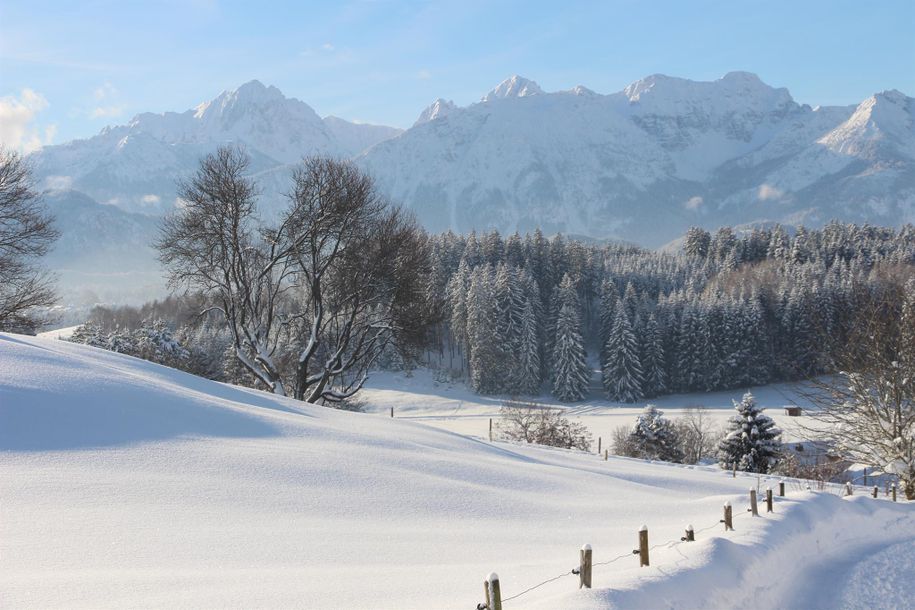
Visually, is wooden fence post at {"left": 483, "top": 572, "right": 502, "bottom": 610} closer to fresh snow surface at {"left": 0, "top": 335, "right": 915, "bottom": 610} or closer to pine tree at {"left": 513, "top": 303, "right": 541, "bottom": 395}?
fresh snow surface at {"left": 0, "top": 335, "right": 915, "bottom": 610}

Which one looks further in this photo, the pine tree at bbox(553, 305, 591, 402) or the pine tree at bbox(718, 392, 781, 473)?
the pine tree at bbox(553, 305, 591, 402)

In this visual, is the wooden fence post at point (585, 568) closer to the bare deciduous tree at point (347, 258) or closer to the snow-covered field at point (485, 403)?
the bare deciduous tree at point (347, 258)

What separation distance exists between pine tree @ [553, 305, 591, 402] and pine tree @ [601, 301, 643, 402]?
2.99m

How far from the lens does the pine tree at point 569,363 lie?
235ft

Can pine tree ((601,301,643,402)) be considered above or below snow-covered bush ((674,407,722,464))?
above

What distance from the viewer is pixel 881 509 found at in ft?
45.2

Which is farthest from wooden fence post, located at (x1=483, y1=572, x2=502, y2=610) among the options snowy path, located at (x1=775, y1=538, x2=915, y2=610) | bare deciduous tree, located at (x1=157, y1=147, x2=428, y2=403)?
bare deciduous tree, located at (x1=157, y1=147, x2=428, y2=403)

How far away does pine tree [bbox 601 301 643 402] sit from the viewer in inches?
2837

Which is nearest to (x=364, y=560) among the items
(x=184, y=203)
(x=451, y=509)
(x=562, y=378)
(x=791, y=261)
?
(x=451, y=509)

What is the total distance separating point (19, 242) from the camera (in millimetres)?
21516

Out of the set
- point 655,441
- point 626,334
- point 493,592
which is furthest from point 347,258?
point 626,334

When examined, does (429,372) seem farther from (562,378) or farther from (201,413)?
(201,413)

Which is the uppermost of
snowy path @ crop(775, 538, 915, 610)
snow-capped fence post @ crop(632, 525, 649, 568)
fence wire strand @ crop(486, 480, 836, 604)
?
snow-capped fence post @ crop(632, 525, 649, 568)

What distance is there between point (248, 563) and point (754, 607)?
20.9 feet
